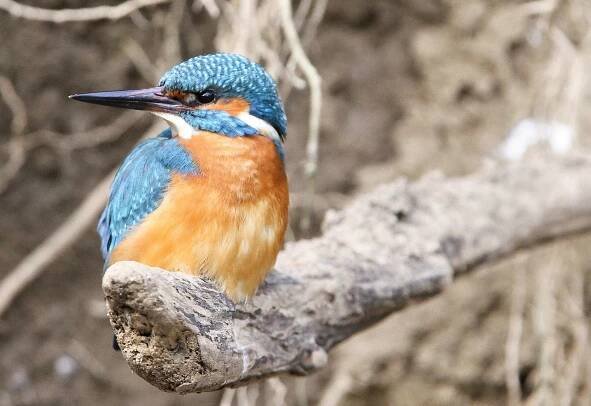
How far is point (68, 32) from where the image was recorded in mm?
2771

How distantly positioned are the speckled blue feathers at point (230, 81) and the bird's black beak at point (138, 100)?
0.08 ft

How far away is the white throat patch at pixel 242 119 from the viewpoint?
165cm

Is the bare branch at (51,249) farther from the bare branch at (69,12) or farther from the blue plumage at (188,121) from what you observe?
the blue plumage at (188,121)

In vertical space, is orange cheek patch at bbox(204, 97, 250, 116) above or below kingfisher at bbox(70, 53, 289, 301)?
above

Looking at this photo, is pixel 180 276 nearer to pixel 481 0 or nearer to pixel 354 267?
pixel 354 267

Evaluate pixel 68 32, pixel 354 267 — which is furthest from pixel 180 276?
pixel 68 32

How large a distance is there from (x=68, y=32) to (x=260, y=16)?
739 mm

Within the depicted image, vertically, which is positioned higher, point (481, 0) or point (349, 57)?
point (481, 0)

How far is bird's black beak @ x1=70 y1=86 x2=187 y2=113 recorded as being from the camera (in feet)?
5.26

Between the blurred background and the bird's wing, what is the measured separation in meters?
0.72

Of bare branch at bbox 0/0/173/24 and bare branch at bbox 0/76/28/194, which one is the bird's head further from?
bare branch at bbox 0/76/28/194

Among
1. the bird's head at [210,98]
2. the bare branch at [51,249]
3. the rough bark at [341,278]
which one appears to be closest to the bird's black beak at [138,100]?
the bird's head at [210,98]

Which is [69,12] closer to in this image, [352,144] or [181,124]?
[181,124]

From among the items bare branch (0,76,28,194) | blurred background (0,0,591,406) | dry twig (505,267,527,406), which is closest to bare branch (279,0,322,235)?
blurred background (0,0,591,406)
